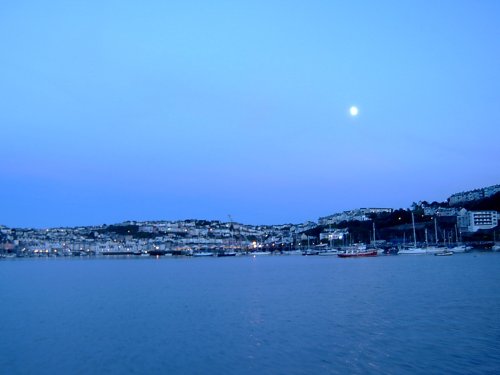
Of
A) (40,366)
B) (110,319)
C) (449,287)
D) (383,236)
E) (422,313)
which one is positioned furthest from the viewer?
(383,236)

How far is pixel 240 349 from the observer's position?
64.3 feet

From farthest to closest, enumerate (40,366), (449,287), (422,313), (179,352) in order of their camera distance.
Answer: (449,287)
(422,313)
(179,352)
(40,366)

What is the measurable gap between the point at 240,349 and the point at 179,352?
2269 millimetres

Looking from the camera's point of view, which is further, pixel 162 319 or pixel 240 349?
pixel 162 319

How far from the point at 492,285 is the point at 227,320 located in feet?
70.9

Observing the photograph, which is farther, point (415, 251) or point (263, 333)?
point (415, 251)

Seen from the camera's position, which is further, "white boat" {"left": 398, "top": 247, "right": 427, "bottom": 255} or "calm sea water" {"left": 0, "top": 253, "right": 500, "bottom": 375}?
"white boat" {"left": 398, "top": 247, "right": 427, "bottom": 255}

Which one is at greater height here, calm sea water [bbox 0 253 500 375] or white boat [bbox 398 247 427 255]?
calm sea water [bbox 0 253 500 375]

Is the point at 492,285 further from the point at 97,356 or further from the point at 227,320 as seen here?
the point at 97,356

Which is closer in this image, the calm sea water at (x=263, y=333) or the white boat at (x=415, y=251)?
the calm sea water at (x=263, y=333)

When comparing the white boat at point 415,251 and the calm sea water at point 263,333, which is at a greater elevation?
the calm sea water at point 263,333

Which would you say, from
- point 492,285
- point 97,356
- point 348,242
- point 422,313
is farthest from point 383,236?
point 97,356

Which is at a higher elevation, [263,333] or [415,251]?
[263,333]

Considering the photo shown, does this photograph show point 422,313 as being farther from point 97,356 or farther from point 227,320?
point 97,356
